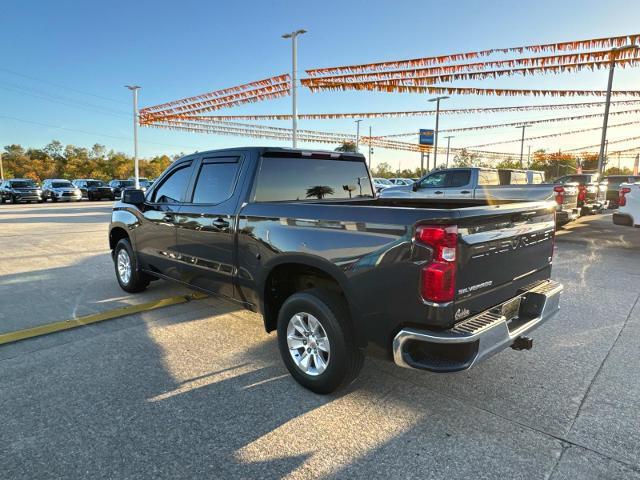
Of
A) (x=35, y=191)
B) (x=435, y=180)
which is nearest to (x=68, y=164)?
(x=35, y=191)

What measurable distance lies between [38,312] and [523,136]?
2437 inches

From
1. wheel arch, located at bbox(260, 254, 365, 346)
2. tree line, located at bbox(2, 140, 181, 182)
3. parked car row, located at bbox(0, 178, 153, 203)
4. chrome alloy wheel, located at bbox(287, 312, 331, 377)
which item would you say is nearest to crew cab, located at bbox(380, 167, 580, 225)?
wheel arch, located at bbox(260, 254, 365, 346)

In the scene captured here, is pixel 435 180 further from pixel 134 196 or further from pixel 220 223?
pixel 220 223

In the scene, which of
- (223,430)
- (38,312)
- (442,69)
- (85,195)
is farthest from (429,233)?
(85,195)

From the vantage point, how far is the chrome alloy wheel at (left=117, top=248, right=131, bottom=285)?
5.85 metres

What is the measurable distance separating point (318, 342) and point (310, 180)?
1706 millimetres

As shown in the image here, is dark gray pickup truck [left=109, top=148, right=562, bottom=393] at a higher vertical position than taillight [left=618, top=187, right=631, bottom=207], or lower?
lower

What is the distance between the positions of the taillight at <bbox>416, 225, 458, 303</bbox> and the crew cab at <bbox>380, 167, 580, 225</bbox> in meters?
7.54

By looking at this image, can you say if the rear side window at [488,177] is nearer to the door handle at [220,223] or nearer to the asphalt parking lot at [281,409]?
the asphalt parking lot at [281,409]

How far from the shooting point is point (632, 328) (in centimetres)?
453

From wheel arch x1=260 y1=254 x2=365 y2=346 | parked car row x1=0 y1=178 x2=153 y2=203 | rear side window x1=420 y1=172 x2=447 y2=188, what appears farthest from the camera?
parked car row x1=0 y1=178 x2=153 y2=203

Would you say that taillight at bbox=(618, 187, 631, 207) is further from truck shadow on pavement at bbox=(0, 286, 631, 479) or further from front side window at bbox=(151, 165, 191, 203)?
front side window at bbox=(151, 165, 191, 203)

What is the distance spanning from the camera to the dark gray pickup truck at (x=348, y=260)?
2.55m

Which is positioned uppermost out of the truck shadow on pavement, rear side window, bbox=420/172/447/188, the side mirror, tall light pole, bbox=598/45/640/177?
tall light pole, bbox=598/45/640/177
